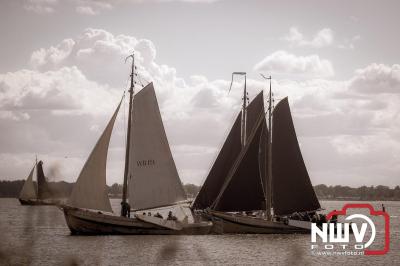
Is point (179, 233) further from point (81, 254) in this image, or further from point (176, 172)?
point (81, 254)

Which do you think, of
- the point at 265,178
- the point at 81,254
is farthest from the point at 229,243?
the point at 81,254

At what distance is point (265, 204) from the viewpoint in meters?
72.0

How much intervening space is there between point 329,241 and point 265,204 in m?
8.03

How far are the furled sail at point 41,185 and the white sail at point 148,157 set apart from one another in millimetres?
101686

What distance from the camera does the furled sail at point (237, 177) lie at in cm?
7100

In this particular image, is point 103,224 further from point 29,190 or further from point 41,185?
point 29,190

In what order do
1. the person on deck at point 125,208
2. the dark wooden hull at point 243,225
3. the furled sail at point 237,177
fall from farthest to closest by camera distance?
the furled sail at point 237,177 → the dark wooden hull at point 243,225 → the person on deck at point 125,208

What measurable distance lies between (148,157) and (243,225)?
12083mm

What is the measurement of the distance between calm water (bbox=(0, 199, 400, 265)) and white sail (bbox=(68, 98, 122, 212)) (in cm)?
294

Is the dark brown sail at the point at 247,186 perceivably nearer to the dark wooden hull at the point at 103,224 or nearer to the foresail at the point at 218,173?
the foresail at the point at 218,173

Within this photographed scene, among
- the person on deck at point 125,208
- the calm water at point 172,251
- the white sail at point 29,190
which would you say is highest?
the white sail at point 29,190

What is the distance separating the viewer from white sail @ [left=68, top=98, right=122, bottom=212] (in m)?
62.7

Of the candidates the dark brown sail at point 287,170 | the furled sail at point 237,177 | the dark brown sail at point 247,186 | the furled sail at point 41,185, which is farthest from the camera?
the furled sail at point 41,185

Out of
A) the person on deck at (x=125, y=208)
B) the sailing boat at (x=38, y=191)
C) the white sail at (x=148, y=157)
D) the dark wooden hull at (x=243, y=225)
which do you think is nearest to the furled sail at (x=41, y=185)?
the sailing boat at (x=38, y=191)
